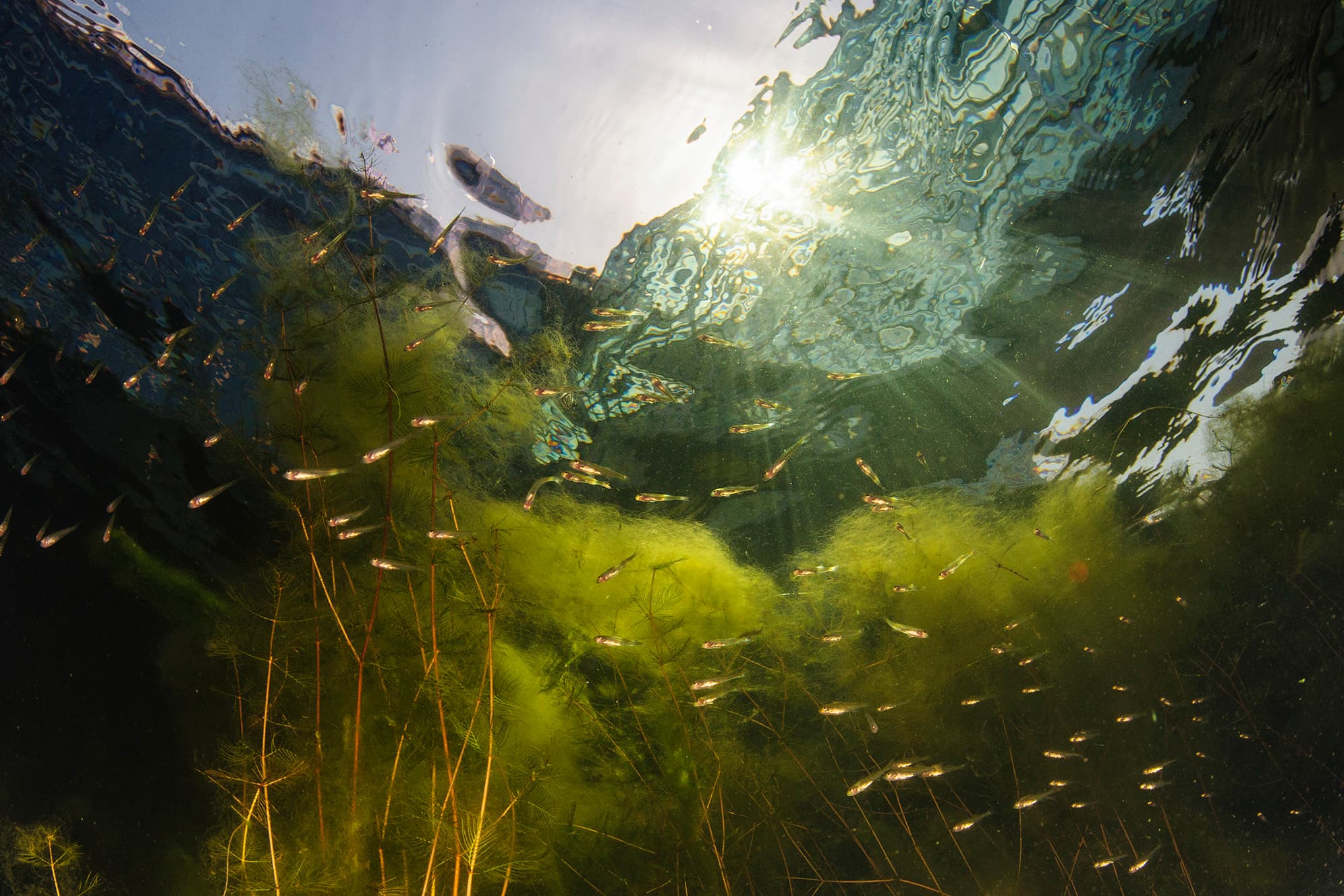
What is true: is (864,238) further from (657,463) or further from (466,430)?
(466,430)

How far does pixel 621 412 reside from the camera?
8.37m

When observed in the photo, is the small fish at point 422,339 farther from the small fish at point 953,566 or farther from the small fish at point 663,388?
the small fish at point 953,566

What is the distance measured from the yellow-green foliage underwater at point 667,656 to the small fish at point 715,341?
1.82 metres

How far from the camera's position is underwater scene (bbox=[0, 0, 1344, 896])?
4934 mm

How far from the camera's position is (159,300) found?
23.4ft

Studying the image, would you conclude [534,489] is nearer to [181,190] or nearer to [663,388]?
[663,388]

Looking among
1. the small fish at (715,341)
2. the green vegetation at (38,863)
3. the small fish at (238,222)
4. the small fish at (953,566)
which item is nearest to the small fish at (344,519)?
the small fish at (238,222)

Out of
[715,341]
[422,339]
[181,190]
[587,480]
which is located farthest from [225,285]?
[715,341]

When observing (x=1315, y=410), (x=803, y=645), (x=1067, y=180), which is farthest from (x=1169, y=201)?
(x=803, y=645)

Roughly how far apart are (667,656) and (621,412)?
13.1 feet

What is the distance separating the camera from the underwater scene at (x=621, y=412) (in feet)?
16.2

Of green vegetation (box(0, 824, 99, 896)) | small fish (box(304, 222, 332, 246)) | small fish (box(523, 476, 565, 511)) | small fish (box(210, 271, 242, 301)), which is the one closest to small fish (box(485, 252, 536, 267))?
small fish (box(304, 222, 332, 246))

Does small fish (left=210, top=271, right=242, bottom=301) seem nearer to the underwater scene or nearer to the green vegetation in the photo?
the underwater scene

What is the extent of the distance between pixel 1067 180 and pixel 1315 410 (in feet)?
25.9
